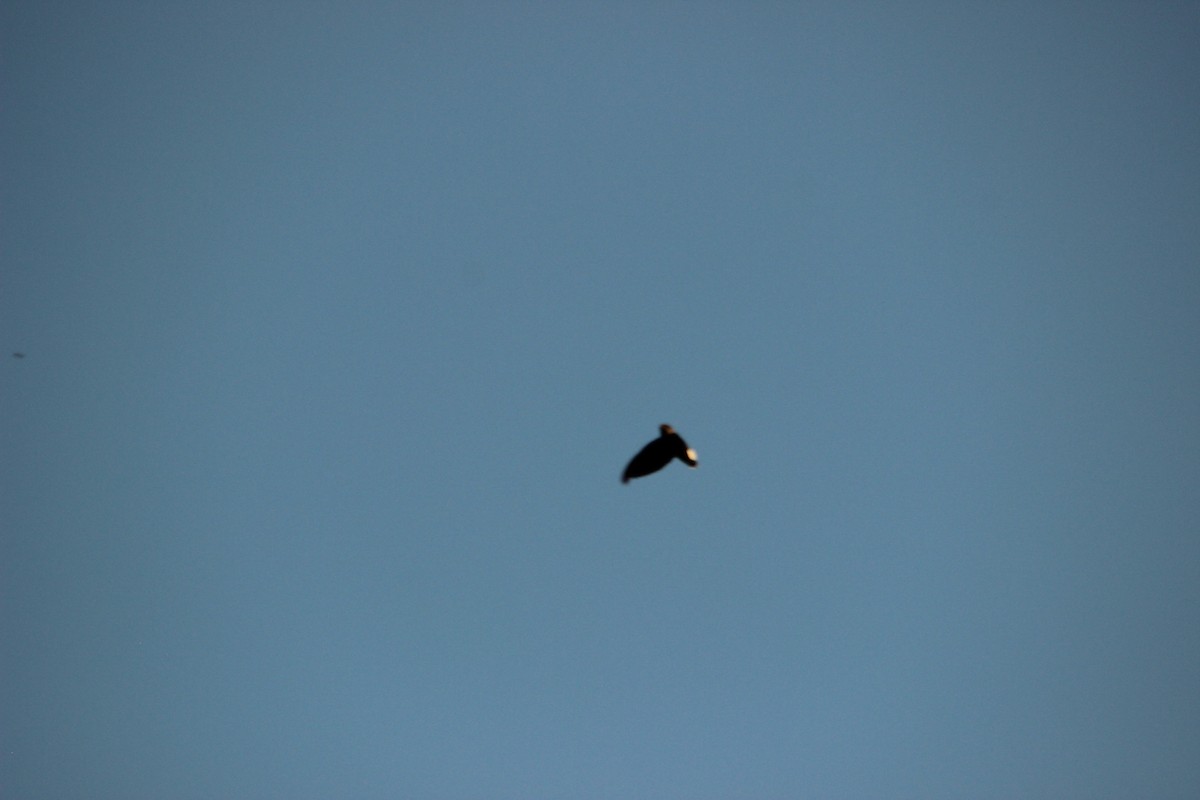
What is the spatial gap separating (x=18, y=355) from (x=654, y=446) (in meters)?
16.5

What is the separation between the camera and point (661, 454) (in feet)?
66.3

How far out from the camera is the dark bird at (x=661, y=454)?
66.0 ft

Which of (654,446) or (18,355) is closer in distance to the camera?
(654,446)

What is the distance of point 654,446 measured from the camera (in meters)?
20.2

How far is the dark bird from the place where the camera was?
20.1 m

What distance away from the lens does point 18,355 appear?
2755 centimetres

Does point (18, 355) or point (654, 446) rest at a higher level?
point (18, 355)
